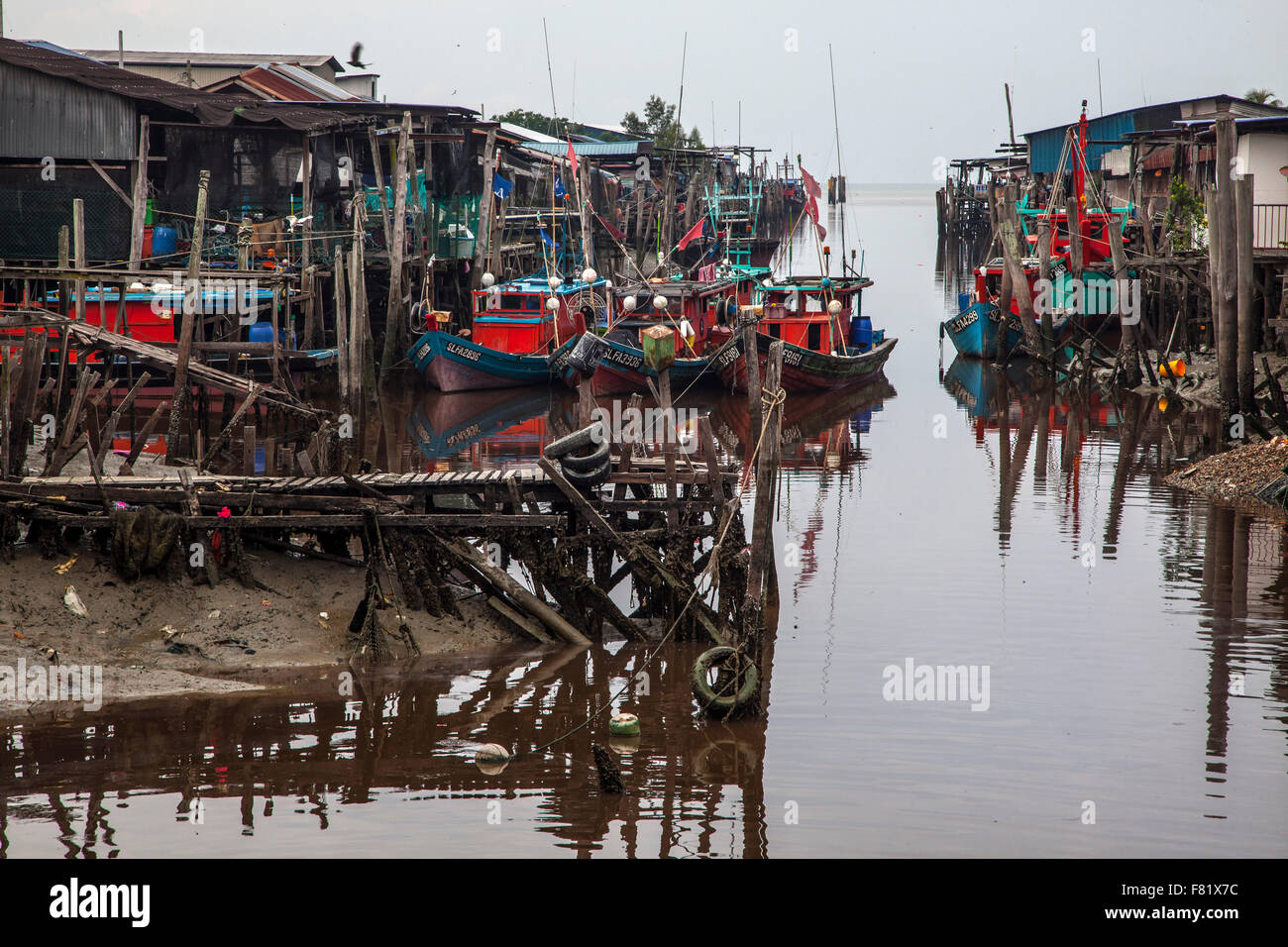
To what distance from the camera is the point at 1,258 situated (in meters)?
25.1

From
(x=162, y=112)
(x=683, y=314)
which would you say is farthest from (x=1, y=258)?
(x=683, y=314)

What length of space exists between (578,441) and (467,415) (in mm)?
14261

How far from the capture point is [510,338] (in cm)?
2766

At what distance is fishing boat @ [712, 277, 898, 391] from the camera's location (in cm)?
2711

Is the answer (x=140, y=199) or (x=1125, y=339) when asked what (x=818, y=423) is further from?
(x=140, y=199)

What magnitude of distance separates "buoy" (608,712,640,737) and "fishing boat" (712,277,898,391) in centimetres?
1684

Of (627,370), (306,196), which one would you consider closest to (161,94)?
(306,196)

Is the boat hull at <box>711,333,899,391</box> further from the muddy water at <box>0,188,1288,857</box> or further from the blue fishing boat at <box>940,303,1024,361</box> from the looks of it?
the muddy water at <box>0,188,1288,857</box>

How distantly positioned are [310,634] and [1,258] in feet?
60.7

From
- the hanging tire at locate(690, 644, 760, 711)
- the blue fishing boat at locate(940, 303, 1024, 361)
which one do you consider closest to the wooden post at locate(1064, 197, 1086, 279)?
the blue fishing boat at locate(940, 303, 1024, 361)

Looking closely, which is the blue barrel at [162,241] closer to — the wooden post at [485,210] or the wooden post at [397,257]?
the wooden post at [397,257]

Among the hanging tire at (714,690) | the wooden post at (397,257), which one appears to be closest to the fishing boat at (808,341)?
the wooden post at (397,257)
